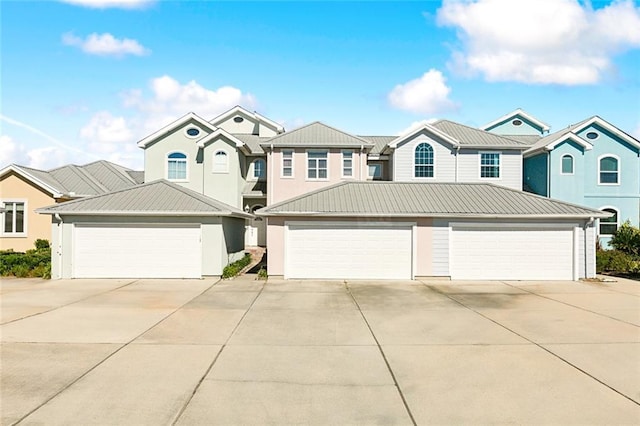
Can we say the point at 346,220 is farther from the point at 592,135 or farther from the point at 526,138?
the point at 526,138

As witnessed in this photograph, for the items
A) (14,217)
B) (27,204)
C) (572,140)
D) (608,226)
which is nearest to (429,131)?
(572,140)

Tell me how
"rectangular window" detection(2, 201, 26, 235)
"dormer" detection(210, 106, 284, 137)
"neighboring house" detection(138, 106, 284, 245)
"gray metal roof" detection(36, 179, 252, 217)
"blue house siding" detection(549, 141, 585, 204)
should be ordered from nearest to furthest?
"gray metal roof" detection(36, 179, 252, 217)
"rectangular window" detection(2, 201, 26, 235)
"blue house siding" detection(549, 141, 585, 204)
"neighboring house" detection(138, 106, 284, 245)
"dormer" detection(210, 106, 284, 137)

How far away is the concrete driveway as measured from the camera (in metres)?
5.58

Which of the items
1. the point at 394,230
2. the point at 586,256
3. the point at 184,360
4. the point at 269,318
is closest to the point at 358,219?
the point at 394,230

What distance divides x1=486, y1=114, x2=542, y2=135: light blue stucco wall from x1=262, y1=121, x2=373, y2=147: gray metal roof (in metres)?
11.9

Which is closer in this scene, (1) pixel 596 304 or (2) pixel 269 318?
(2) pixel 269 318

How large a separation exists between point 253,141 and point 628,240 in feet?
72.4

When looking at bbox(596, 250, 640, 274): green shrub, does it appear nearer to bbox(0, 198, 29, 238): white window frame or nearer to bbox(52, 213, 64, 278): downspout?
bbox(52, 213, 64, 278): downspout

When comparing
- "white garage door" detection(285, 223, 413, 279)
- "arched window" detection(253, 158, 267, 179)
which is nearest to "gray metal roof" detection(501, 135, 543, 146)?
"white garage door" detection(285, 223, 413, 279)

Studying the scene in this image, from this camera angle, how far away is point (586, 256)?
688 inches

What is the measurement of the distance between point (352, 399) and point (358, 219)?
11.5 m

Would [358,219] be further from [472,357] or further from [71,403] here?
[71,403]

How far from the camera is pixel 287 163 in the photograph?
80.9 ft

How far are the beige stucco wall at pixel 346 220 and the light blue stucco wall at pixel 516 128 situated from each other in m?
17.3
